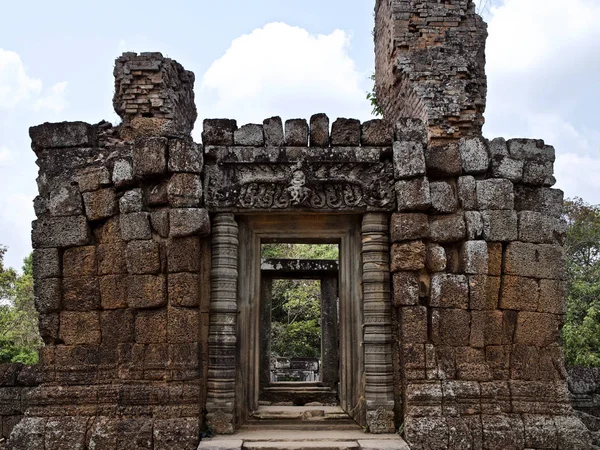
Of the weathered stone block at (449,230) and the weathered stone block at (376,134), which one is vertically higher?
the weathered stone block at (376,134)

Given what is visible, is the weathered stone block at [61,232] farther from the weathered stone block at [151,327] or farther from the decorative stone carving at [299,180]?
the decorative stone carving at [299,180]

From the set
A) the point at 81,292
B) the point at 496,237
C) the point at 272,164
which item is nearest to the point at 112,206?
the point at 81,292

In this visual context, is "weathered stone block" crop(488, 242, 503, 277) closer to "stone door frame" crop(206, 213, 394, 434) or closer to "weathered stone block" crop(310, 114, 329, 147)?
"stone door frame" crop(206, 213, 394, 434)

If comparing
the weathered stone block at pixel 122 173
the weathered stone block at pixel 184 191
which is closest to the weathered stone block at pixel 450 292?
the weathered stone block at pixel 184 191

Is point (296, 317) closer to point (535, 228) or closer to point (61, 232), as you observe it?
point (61, 232)

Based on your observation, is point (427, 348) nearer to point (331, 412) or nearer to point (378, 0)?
point (331, 412)

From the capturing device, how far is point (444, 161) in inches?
259

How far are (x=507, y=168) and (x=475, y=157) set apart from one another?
39 centimetres

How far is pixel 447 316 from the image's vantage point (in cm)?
631

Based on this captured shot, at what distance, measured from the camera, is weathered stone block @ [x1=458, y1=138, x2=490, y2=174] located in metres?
6.57

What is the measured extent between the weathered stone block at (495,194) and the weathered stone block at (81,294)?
170 inches

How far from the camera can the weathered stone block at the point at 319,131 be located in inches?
264

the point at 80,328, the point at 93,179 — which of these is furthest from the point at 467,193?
the point at 80,328

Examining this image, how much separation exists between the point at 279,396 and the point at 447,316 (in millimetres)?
5219
